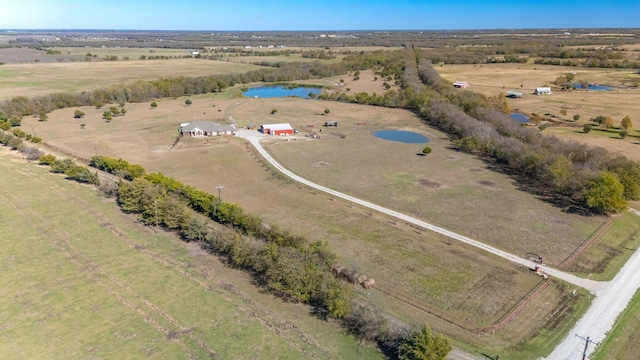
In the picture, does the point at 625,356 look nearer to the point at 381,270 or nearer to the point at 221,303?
the point at 381,270

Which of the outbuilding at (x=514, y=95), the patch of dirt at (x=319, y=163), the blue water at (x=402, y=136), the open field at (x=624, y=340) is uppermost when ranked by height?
the outbuilding at (x=514, y=95)

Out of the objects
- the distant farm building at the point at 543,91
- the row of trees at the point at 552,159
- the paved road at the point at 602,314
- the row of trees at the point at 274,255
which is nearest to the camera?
the paved road at the point at 602,314

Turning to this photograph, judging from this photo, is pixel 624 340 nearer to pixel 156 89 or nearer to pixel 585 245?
pixel 585 245

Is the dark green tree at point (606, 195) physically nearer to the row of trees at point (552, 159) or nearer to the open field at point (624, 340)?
the row of trees at point (552, 159)

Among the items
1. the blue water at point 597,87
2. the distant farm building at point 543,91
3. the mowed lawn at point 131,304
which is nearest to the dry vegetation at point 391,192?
the distant farm building at point 543,91

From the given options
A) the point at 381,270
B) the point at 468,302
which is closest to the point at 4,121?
the point at 381,270

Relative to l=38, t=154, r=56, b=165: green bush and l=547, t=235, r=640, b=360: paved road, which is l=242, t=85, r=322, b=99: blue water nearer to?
l=38, t=154, r=56, b=165: green bush
